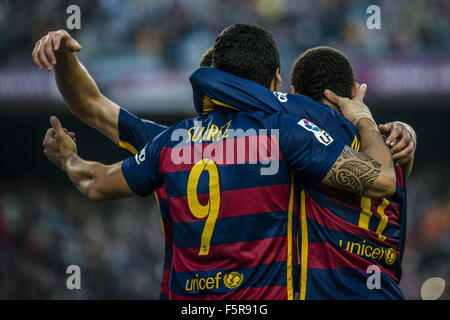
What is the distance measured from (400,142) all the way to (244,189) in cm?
74

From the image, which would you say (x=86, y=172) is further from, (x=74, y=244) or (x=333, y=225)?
(x=74, y=244)

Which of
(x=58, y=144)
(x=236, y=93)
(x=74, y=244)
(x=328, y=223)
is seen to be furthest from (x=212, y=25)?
(x=328, y=223)

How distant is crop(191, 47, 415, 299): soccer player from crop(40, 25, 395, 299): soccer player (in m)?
0.10

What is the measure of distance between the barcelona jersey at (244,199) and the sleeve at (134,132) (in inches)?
32.2

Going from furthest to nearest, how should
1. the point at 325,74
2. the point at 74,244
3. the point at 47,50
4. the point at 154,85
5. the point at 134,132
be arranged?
1. the point at 74,244
2. the point at 154,85
3. the point at 134,132
4. the point at 325,74
5. the point at 47,50

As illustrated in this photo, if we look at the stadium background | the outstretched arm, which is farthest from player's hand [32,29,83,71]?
the stadium background

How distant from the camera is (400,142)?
2582 mm

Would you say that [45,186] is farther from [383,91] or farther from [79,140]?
[383,91]

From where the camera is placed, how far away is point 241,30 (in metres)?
2.60

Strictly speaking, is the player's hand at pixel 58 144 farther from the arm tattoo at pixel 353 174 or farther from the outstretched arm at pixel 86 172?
the arm tattoo at pixel 353 174

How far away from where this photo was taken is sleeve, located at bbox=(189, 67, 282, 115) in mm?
2494

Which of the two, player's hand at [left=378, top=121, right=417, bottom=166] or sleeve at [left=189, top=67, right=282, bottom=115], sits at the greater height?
sleeve at [left=189, top=67, right=282, bottom=115]

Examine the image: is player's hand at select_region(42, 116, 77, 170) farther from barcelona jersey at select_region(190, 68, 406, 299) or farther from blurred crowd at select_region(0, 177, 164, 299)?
blurred crowd at select_region(0, 177, 164, 299)

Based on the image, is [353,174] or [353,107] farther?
[353,107]
